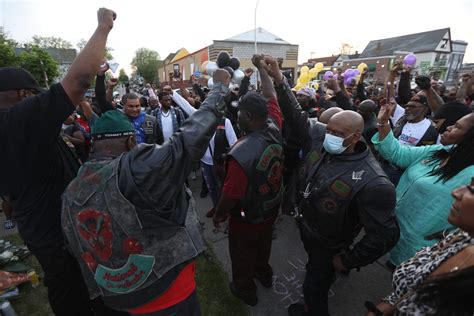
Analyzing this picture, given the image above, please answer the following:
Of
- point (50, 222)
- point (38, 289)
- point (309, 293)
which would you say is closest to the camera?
point (50, 222)

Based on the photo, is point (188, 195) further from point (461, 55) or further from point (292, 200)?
point (461, 55)

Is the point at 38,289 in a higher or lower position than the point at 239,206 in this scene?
lower

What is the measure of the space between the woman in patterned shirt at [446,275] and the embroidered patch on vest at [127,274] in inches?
51.0

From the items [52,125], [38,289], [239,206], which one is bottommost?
[38,289]

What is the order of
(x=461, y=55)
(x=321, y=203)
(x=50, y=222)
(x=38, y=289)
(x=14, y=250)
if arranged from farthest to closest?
(x=461, y=55) < (x=14, y=250) < (x=38, y=289) < (x=321, y=203) < (x=50, y=222)

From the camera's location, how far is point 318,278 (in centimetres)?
208

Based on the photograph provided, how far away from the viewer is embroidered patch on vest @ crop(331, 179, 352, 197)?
1805mm

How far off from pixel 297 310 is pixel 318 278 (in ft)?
2.07

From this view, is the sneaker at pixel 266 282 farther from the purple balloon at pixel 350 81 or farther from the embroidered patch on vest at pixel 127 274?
the purple balloon at pixel 350 81

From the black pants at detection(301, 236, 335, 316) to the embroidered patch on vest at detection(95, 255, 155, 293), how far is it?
1432 millimetres

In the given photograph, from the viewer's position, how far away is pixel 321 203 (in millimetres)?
1948

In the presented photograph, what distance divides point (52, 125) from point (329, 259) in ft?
7.24

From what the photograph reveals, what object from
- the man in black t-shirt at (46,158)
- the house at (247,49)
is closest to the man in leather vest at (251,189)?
the man in black t-shirt at (46,158)

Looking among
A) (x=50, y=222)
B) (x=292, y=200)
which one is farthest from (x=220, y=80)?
(x=292, y=200)
